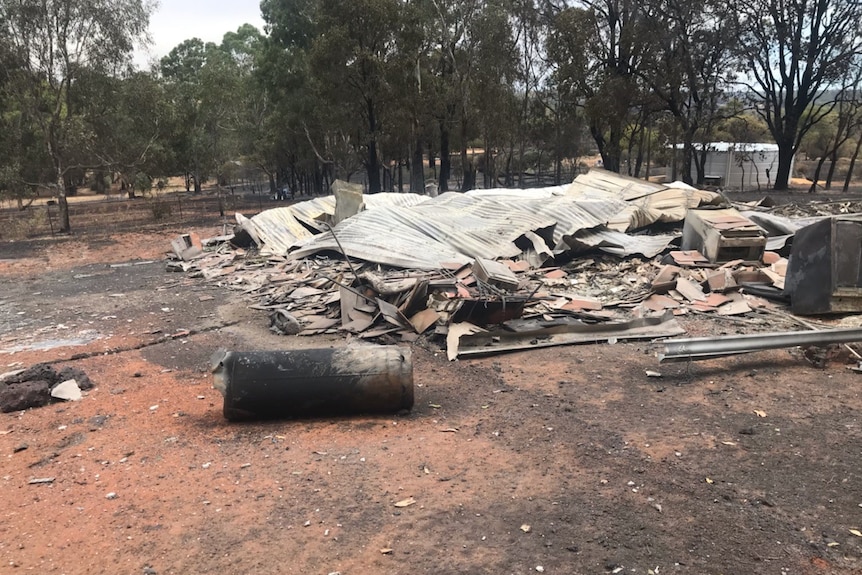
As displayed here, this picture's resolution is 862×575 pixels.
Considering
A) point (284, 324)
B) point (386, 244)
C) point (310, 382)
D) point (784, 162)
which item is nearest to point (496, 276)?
point (284, 324)

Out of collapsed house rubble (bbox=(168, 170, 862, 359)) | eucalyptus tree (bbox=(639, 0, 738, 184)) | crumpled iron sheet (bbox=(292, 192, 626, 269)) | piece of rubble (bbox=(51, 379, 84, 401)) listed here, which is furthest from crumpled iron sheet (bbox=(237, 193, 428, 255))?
eucalyptus tree (bbox=(639, 0, 738, 184))

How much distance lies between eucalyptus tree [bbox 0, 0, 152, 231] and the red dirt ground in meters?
18.5

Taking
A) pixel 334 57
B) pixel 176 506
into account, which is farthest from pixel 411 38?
pixel 176 506

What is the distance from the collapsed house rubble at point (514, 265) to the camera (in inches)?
295

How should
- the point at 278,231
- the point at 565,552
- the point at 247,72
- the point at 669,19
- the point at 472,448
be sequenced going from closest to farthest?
1. the point at 565,552
2. the point at 472,448
3. the point at 278,231
4. the point at 669,19
5. the point at 247,72

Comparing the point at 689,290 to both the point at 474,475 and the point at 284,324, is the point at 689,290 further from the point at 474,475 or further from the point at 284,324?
the point at 284,324

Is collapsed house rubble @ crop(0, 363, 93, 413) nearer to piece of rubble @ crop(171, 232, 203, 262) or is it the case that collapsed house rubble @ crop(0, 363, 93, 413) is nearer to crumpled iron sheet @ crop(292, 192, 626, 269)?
crumpled iron sheet @ crop(292, 192, 626, 269)

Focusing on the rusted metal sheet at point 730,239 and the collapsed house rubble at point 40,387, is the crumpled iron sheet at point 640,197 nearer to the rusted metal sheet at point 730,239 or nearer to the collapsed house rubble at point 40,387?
the rusted metal sheet at point 730,239

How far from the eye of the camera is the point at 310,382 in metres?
4.96

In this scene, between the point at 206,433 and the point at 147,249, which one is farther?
the point at 147,249

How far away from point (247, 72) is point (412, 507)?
44503 millimetres

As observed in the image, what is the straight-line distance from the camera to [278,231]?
1470cm

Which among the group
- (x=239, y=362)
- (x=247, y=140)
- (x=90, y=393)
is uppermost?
(x=247, y=140)

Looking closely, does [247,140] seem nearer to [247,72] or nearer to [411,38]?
[247,72]
